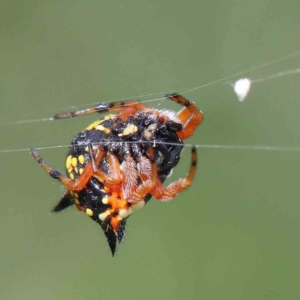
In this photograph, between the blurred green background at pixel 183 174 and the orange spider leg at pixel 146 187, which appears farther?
the blurred green background at pixel 183 174

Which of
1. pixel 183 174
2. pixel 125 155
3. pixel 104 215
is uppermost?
pixel 125 155

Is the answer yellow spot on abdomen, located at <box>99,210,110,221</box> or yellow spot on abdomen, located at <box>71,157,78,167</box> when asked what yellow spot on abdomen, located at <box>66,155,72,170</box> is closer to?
yellow spot on abdomen, located at <box>71,157,78,167</box>

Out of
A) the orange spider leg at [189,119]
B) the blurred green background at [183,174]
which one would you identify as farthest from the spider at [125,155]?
the blurred green background at [183,174]

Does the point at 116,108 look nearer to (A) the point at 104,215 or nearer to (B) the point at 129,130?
(B) the point at 129,130

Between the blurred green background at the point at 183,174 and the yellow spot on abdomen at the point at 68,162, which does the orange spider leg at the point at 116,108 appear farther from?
the blurred green background at the point at 183,174

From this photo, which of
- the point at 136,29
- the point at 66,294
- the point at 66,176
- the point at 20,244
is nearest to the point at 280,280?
the point at 66,294

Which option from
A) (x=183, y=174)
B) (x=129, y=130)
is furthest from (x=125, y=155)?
(x=183, y=174)
